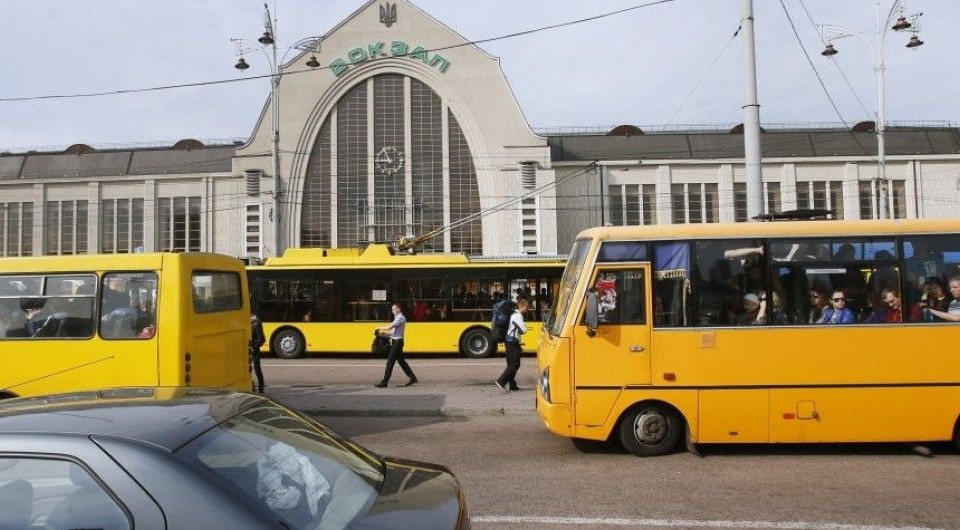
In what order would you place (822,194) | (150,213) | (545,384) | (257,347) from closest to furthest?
(545,384)
(257,347)
(822,194)
(150,213)

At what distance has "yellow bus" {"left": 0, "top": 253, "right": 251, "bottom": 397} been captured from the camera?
309 inches

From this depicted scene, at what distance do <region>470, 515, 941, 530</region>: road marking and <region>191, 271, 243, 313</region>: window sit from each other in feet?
15.2

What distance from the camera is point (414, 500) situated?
2.83 meters

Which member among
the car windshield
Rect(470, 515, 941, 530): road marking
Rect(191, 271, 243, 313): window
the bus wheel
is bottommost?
Rect(470, 515, 941, 530): road marking

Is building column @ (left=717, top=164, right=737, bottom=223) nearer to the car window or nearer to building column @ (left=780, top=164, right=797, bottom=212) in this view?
building column @ (left=780, top=164, right=797, bottom=212)

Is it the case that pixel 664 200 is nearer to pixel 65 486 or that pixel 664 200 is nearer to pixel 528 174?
pixel 528 174

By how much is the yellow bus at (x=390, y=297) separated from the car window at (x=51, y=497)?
17893 mm

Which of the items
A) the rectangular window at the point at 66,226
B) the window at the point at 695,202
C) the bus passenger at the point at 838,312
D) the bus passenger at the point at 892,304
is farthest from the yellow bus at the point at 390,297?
the rectangular window at the point at 66,226

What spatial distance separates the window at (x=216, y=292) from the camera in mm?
8298

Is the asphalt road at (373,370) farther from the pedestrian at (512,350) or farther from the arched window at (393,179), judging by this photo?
the arched window at (393,179)

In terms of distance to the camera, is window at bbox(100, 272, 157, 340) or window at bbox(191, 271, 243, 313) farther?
window at bbox(191, 271, 243, 313)

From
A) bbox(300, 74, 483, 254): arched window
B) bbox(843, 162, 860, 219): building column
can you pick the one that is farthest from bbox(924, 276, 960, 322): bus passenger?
bbox(843, 162, 860, 219): building column

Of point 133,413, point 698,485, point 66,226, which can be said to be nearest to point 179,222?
point 66,226

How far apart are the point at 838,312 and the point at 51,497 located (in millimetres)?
7531
